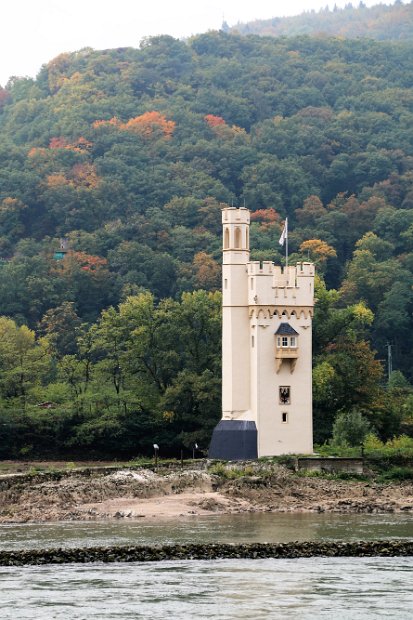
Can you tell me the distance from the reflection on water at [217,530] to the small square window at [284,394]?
884 cm

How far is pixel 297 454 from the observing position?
70375mm

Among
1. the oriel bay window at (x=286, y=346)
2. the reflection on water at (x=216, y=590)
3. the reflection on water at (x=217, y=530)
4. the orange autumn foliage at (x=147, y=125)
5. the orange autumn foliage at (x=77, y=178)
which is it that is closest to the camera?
the reflection on water at (x=216, y=590)

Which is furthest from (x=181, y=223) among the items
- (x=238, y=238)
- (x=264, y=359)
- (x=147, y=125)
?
(x=264, y=359)

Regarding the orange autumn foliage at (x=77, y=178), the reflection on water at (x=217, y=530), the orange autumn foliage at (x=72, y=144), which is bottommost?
the reflection on water at (x=217, y=530)

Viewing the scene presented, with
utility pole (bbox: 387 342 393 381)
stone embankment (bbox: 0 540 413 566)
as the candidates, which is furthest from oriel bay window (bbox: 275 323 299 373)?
utility pole (bbox: 387 342 393 381)

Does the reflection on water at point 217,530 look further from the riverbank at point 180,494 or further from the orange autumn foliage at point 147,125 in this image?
the orange autumn foliage at point 147,125

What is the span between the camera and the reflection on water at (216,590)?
40.6 meters

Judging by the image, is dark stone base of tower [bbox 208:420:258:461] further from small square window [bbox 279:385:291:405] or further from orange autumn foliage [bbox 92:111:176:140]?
orange autumn foliage [bbox 92:111:176:140]

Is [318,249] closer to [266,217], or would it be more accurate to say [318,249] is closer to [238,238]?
[266,217]

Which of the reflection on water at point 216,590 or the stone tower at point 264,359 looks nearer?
the reflection on water at point 216,590

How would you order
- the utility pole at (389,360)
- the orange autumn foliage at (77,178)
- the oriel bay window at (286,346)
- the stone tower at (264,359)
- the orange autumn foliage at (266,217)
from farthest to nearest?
the orange autumn foliage at (77,178) < the orange autumn foliage at (266,217) < the utility pole at (389,360) < the oriel bay window at (286,346) < the stone tower at (264,359)

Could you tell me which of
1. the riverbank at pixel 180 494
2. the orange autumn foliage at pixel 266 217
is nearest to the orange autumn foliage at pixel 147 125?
the orange autumn foliage at pixel 266 217

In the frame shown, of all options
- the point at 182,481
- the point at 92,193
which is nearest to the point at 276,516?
the point at 182,481

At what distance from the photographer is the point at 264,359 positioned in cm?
7112
